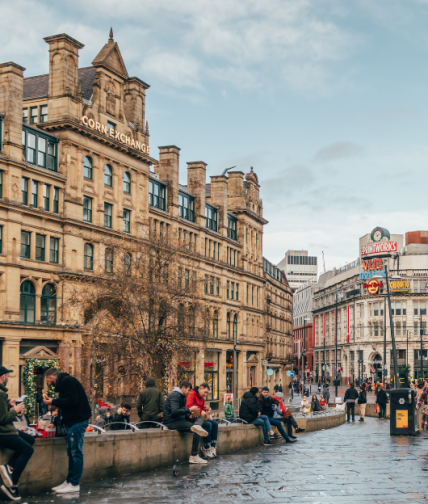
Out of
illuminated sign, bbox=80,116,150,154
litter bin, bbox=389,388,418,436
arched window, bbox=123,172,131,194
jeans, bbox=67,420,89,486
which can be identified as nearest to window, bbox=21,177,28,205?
illuminated sign, bbox=80,116,150,154

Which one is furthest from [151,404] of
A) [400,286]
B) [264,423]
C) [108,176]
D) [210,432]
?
[400,286]

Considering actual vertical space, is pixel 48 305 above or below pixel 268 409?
above

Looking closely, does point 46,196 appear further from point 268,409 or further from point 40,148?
point 268,409

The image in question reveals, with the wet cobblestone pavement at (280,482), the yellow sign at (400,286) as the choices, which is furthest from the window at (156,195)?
the yellow sign at (400,286)

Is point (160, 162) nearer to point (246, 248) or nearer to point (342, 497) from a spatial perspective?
point (246, 248)

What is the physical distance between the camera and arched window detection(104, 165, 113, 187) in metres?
53.8

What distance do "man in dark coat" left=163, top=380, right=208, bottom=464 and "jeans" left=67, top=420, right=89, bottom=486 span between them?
12.3ft

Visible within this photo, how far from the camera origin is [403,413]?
22.8 meters

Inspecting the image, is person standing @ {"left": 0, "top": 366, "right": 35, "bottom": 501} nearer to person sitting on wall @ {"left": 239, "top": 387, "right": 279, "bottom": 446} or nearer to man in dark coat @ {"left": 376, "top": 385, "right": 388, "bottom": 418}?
person sitting on wall @ {"left": 239, "top": 387, "right": 279, "bottom": 446}

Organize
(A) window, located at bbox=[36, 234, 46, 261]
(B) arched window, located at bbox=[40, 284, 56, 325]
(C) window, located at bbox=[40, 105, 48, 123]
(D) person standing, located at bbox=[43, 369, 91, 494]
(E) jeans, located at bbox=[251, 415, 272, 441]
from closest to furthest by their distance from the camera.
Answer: (D) person standing, located at bbox=[43, 369, 91, 494] → (E) jeans, located at bbox=[251, 415, 272, 441] → (B) arched window, located at bbox=[40, 284, 56, 325] → (A) window, located at bbox=[36, 234, 46, 261] → (C) window, located at bbox=[40, 105, 48, 123]

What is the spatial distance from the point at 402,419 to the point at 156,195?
4197 cm

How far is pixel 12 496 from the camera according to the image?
10.5 meters

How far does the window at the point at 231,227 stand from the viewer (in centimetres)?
7849

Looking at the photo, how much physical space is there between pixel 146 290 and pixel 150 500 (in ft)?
107
